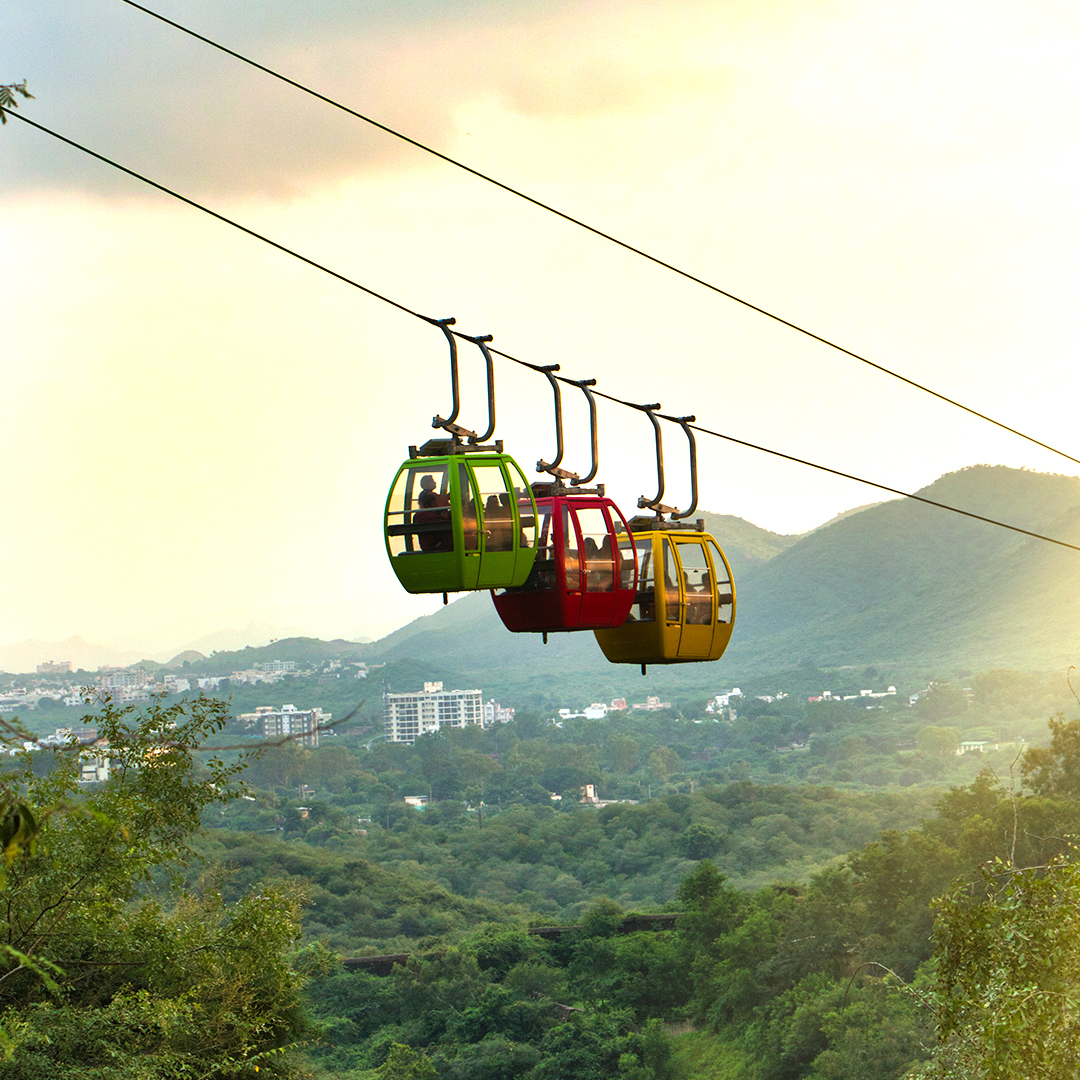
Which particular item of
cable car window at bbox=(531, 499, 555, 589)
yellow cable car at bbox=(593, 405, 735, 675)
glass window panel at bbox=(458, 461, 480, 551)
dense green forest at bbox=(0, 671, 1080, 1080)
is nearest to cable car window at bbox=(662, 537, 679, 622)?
yellow cable car at bbox=(593, 405, 735, 675)

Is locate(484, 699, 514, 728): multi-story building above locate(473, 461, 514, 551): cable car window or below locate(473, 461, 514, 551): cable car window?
below

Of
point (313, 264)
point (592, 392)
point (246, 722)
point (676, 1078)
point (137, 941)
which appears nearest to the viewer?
point (313, 264)

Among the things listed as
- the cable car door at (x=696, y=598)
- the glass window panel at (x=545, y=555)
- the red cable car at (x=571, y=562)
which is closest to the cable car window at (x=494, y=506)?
the red cable car at (x=571, y=562)

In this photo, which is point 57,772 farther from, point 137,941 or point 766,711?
point 766,711

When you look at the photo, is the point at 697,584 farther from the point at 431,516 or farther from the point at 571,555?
the point at 431,516

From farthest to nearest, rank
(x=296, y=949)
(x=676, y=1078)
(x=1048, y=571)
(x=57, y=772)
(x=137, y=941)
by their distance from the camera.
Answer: (x=1048, y=571), (x=676, y=1078), (x=296, y=949), (x=137, y=941), (x=57, y=772)

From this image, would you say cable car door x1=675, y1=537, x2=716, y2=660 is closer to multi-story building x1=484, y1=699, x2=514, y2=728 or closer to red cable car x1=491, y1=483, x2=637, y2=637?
red cable car x1=491, y1=483, x2=637, y2=637

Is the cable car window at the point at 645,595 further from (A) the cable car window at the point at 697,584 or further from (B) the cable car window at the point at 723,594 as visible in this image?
(B) the cable car window at the point at 723,594

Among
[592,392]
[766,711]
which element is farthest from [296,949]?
[766,711]
